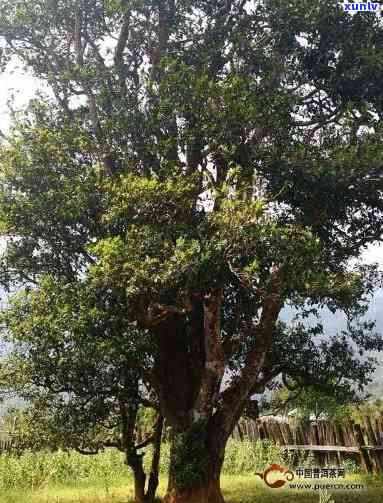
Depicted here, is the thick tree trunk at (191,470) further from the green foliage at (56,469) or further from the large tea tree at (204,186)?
the green foliage at (56,469)

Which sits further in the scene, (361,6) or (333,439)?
(333,439)

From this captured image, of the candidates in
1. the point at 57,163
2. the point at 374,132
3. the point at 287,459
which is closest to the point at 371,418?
the point at 287,459

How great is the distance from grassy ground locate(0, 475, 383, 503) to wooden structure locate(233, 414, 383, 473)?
1.25m

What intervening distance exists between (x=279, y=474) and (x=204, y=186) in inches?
426

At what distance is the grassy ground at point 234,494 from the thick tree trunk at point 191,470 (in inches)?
93.9

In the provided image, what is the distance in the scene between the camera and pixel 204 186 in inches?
511

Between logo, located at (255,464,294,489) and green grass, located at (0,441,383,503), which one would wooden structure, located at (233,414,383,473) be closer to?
green grass, located at (0,441,383,503)

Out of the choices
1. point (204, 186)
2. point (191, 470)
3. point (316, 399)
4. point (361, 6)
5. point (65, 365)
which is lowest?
point (191, 470)

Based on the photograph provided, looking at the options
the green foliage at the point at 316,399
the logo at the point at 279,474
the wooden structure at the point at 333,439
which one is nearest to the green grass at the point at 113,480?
the logo at the point at 279,474

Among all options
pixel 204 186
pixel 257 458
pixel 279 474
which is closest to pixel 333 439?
pixel 279 474

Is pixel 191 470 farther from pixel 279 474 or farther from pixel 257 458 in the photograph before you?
pixel 257 458

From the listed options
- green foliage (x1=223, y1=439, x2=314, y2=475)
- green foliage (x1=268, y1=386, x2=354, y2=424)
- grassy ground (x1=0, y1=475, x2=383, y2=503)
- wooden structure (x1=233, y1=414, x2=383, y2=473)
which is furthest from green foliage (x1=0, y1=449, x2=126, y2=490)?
green foliage (x1=268, y1=386, x2=354, y2=424)

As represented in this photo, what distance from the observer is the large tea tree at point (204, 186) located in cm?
1088

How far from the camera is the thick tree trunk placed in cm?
1202
